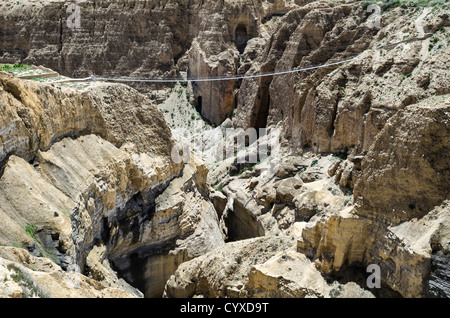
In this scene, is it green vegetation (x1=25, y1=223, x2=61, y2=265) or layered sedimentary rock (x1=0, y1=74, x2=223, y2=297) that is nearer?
green vegetation (x1=25, y1=223, x2=61, y2=265)

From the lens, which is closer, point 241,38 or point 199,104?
point 241,38

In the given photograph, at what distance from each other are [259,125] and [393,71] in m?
17.8

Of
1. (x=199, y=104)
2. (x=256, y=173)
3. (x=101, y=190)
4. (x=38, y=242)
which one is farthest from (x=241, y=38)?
(x=38, y=242)

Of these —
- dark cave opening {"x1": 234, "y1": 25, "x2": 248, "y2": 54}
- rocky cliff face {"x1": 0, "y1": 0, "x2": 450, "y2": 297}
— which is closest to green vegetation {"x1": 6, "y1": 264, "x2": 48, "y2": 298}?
rocky cliff face {"x1": 0, "y1": 0, "x2": 450, "y2": 297}

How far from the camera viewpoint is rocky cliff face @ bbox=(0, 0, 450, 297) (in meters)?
16.8

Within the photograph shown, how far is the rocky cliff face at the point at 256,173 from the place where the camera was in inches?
660

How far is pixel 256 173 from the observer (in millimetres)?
39219

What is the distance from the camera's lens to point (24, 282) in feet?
39.2

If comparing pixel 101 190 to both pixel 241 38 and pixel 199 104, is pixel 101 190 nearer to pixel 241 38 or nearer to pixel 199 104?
pixel 199 104

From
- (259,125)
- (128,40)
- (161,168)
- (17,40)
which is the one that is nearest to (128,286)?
(161,168)

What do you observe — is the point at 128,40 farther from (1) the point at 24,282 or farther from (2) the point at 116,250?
(1) the point at 24,282

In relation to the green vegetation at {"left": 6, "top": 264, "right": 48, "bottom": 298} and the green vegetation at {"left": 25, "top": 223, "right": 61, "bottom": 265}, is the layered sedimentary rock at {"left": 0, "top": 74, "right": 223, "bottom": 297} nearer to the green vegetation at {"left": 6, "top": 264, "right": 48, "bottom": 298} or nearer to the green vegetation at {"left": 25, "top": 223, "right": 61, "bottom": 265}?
the green vegetation at {"left": 25, "top": 223, "right": 61, "bottom": 265}
